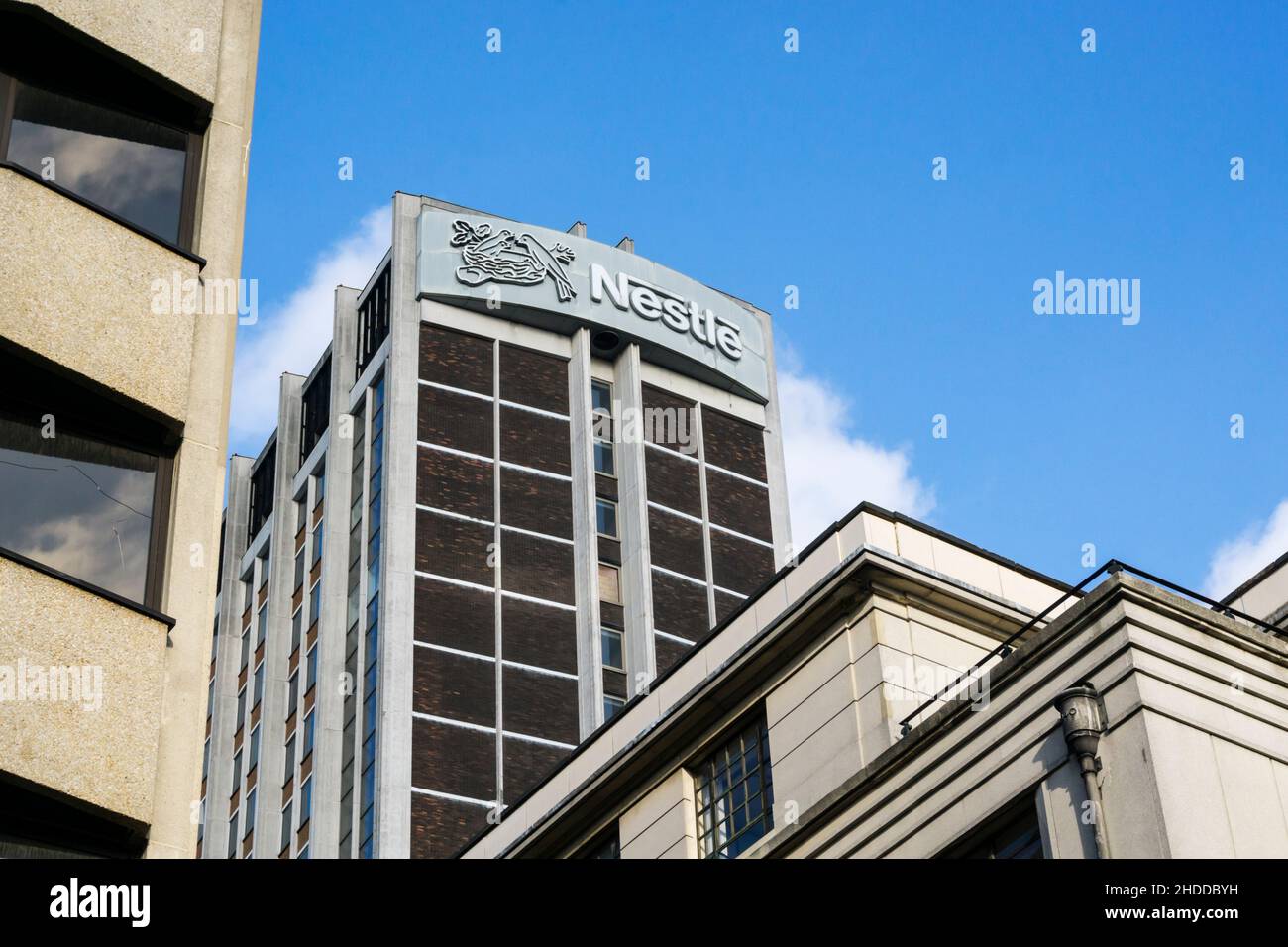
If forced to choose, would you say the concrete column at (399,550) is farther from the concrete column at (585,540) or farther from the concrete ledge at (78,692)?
the concrete ledge at (78,692)

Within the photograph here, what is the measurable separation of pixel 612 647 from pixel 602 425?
9685 millimetres

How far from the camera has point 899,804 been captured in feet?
69.4

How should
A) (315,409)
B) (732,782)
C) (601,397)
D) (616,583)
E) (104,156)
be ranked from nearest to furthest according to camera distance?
(104,156), (732,782), (616,583), (601,397), (315,409)

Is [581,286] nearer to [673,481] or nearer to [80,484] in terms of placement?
[673,481]

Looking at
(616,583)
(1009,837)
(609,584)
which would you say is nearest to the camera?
(1009,837)

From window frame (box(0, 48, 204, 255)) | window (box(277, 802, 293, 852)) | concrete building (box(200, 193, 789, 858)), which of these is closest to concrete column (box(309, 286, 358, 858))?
concrete building (box(200, 193, 789, 858))

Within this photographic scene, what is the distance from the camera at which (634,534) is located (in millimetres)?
67375

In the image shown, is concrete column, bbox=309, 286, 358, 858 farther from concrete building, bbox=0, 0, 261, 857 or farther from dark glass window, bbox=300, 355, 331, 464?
concrete building, bbox=0, 0, 261, 857

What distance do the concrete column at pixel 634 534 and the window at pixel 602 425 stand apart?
11.7 inches

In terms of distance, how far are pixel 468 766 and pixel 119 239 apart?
43.8 m

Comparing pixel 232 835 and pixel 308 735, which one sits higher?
pixel 308 735

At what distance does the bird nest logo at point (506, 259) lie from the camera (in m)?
69.6

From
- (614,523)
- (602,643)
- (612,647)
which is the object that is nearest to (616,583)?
(614,523)
